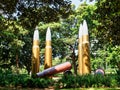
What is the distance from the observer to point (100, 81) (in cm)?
2159

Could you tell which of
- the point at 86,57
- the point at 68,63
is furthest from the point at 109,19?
the point at 68,63

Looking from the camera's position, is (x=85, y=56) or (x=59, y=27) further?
(x=59, y=27)

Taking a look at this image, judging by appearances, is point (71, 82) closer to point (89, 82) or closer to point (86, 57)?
point (89, 82)

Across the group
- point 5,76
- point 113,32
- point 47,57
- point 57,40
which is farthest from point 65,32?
point 113,32

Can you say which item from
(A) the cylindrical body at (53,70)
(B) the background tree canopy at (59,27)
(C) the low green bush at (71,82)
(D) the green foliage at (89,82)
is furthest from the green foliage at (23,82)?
(B) the background tree canopy at (59,27)

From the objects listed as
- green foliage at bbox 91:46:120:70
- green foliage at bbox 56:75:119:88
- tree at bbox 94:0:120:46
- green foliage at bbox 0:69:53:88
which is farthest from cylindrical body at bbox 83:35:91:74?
green foliage at bbox 91:46:120:70

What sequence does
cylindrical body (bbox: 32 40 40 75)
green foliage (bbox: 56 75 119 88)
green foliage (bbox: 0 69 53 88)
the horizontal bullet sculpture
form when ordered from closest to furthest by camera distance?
1. green foliage (bbox: 56 75 119 88)
2. green foliage (bbox: 0 69 53 88)
3. the horizontal bullet sculpture
4. cylindrical body (bbox: 32 40 40 75)

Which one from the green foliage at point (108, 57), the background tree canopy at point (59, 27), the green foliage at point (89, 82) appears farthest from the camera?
the green foliage at point (108, 57)

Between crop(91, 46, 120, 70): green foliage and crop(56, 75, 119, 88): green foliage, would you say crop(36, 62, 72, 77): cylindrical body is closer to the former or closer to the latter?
crop(56, 75, 119, 88): green foliage

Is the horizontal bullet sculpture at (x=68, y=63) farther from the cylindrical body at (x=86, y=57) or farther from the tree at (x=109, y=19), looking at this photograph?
the tree at (x=109, y=19)

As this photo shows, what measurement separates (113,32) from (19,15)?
27.0ft

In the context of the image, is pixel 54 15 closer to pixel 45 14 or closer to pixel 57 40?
pixel 45 14

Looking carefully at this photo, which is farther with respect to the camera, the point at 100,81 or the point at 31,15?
the point at 100,81

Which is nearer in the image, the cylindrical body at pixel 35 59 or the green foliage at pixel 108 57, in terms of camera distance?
the cylindrical body at pixel 35 59
